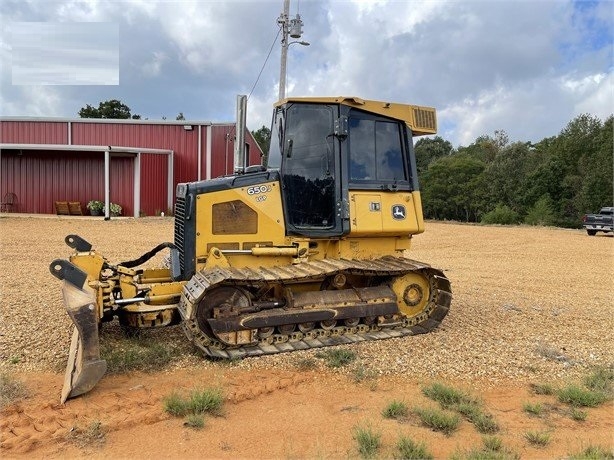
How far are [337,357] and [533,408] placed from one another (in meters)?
1.89

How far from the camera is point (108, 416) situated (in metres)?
4.09

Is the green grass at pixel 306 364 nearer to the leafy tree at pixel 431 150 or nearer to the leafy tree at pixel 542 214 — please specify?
the leafy tree at pixel 542 214

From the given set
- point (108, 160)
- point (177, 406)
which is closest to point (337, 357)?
point (177, 406)

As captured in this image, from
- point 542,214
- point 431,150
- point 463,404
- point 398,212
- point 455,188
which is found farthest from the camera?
point 431,150

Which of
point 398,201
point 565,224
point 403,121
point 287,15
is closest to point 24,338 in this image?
point 398,201

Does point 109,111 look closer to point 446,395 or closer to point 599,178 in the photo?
point 599,178

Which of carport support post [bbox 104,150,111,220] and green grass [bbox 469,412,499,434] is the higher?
carport support post [bbox 104,150,111,220]

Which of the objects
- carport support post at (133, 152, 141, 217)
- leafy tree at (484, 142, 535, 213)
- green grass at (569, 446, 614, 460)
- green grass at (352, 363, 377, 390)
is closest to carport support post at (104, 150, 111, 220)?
carport support post at (133, 152, 141, 217)

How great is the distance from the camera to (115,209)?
867 inches

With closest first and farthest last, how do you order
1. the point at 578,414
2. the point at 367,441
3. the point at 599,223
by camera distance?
the point at 367,441 < the point at 578,414 < the point at 599,223

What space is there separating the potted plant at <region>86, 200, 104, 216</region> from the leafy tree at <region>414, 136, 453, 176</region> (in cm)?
5157

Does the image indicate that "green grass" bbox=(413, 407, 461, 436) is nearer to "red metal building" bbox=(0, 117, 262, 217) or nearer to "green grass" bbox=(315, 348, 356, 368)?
"green grass" bbox=(315, 348, 356, 368)

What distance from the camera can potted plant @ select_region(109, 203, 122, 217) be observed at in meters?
22.0

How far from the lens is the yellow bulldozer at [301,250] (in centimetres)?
561
